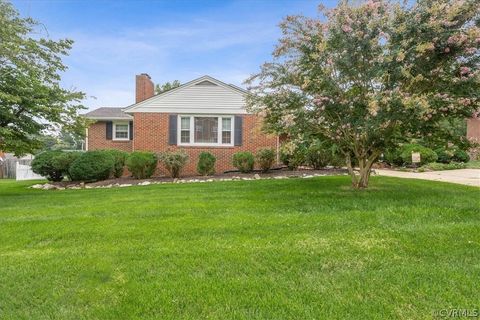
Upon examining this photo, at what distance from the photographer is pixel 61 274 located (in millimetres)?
3531

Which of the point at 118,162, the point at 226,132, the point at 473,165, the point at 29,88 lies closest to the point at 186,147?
the point at 226,132

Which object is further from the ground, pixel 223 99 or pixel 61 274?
pixel 223 99

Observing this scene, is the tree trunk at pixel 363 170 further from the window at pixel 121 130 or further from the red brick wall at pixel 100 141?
the window at pixel 121 130

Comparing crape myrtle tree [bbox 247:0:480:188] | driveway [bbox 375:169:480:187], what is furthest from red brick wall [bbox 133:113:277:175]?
crape myrtle tree [bbox 247:0:480:188]

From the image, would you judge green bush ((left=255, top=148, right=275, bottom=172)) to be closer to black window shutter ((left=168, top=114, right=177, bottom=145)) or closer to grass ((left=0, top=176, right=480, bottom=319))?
black window shutter ((left=168, top=114, right=177, bottom=145))

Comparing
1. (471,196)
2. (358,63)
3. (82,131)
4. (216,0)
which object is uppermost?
(216,0)

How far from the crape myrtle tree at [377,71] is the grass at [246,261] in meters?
1.53

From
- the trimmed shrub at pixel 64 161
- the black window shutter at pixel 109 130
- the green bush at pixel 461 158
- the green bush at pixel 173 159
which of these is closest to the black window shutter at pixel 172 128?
the green bush at pixel 173 159

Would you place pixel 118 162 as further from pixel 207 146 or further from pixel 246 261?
pixel 246 261

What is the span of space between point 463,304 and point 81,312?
2.88 meters

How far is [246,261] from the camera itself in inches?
147

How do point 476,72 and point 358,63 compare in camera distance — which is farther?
point 358,63

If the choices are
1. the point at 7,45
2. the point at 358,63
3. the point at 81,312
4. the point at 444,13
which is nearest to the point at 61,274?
the point at 81,312

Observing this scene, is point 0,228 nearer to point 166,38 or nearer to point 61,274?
point 61,274
